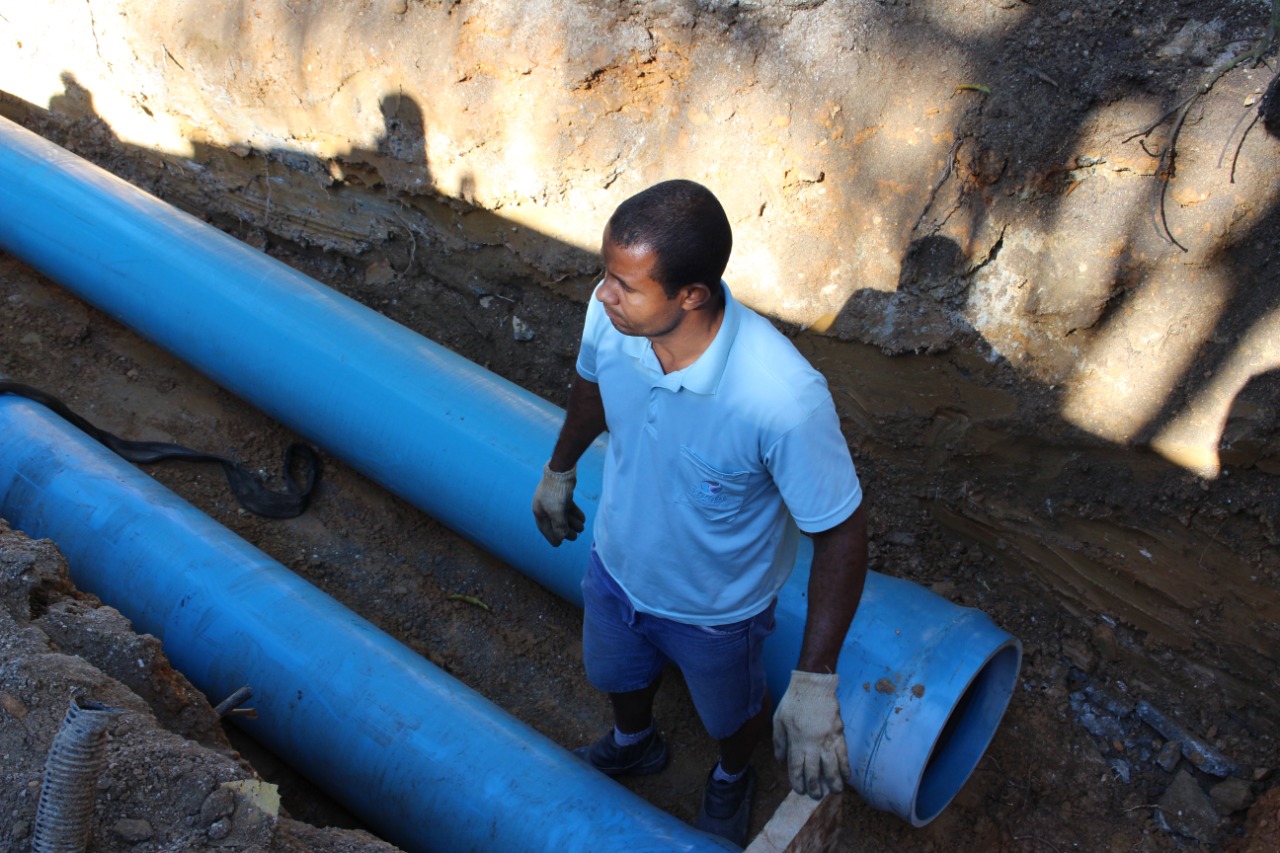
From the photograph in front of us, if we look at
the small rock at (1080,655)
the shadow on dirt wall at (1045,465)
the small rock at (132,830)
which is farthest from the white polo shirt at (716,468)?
the small rock at (1080,655)

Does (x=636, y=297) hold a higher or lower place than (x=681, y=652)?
higher

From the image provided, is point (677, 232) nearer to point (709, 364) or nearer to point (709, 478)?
point (709, 364)

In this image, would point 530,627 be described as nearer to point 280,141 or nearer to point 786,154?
point 786,154

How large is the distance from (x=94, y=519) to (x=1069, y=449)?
327 cm

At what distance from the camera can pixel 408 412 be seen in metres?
3.55

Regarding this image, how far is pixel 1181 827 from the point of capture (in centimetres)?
305

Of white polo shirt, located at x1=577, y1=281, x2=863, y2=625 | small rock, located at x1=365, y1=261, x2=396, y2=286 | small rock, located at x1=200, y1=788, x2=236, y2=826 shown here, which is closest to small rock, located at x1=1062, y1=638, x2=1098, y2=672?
white polo shirt, located at x1=577, y1=281, x2=863, y2=625

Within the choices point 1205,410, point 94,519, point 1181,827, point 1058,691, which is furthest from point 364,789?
point 1205,410

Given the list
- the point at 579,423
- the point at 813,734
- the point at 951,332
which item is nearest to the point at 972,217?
the point at 951,332

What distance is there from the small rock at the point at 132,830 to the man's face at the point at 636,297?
4.31 ft

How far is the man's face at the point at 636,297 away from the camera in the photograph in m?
1.90

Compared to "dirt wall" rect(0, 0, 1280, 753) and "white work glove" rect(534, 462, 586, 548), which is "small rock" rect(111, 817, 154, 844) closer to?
"white work glove" rect(534, 462, 586, 548)

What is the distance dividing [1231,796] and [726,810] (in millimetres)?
1626

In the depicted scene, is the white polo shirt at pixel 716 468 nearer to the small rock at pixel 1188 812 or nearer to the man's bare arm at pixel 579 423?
the man's bare arm at pixel 579 423
